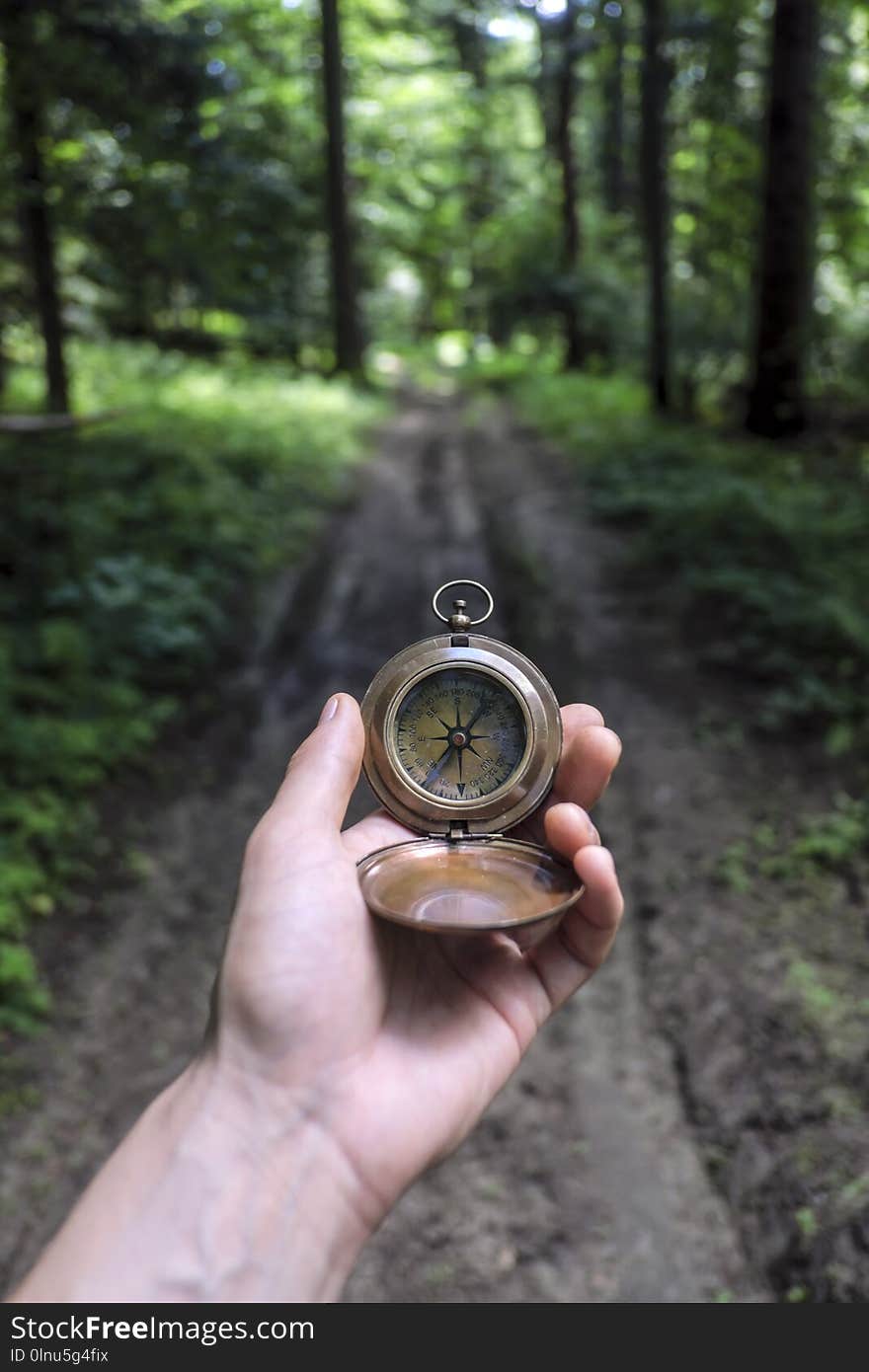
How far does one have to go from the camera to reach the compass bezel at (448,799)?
2676 mm

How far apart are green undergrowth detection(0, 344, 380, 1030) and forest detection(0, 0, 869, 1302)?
0.03 metres

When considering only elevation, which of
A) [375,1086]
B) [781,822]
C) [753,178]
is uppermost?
[753,178]

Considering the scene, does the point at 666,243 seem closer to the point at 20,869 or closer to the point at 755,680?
the point at 755,680

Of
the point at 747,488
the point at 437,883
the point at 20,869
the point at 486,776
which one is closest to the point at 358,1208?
the point at 437,883

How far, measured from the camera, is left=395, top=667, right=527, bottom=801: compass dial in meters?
2.69

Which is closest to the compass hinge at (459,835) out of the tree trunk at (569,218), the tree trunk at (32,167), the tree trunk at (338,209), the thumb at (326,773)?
the thumb at (326,773)

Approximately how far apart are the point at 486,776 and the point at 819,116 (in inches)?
548

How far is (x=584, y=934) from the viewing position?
8.31ft

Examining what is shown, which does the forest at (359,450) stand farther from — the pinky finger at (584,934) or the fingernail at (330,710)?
the fingernail at (330,710)

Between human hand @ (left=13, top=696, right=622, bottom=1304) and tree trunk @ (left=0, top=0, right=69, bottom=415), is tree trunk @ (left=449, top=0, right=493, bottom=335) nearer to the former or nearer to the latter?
tree trunk @ (left=0, top=0, right=69, bottom=415)

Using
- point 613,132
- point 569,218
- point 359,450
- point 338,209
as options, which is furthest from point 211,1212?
point 613,132

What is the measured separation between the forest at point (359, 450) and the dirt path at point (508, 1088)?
149mm

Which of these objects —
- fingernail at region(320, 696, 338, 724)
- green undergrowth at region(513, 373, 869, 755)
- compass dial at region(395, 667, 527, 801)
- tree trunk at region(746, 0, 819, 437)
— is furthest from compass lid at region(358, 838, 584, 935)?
tree trunk at region(746, 0, 819, 437)
